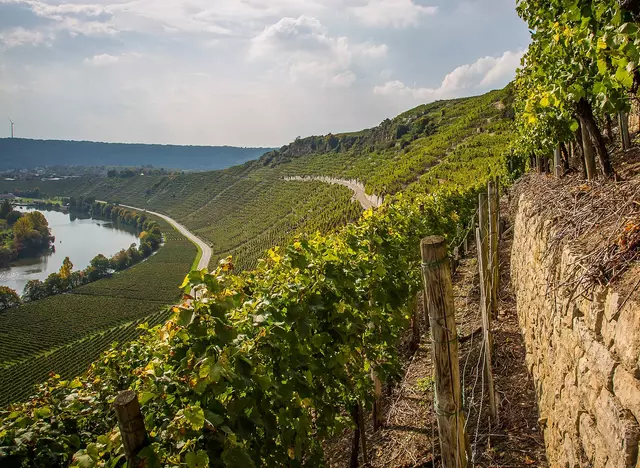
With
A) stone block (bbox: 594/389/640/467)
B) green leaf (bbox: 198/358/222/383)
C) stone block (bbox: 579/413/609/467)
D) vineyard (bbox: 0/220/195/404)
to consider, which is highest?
green leaf (bbox: 198/358/222/383)

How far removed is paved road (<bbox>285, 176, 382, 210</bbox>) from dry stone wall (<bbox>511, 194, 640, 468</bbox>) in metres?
35.4

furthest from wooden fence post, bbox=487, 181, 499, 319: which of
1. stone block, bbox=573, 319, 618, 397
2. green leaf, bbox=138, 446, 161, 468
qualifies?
green leaf, bbox=138, 446, 161, 468

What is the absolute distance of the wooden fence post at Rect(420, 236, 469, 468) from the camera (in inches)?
93.0

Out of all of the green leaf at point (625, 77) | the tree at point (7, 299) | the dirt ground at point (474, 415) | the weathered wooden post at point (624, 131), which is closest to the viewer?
the green leaf at point (625, 77)

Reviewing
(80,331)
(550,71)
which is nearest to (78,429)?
(550,71)

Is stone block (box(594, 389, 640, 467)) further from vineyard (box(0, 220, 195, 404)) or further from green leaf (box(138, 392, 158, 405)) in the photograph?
vineyard (box(0, 220, 195, 404))

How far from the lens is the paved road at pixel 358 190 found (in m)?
51.2

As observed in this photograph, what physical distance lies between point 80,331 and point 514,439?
61206mm

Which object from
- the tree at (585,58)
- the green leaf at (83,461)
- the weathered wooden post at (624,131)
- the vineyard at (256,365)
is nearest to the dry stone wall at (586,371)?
the tree at (585,58)

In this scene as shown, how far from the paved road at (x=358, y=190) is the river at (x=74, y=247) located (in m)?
72.2

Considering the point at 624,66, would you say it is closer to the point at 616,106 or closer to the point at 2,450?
the point at 616,106

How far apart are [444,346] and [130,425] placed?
1.74 metres

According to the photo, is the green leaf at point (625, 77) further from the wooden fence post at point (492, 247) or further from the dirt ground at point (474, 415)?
the wooden fence post at point (492, 247)

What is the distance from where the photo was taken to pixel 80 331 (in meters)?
53.8
